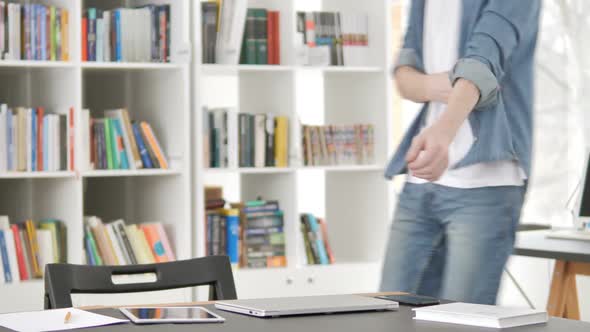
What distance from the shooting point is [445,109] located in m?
2.07

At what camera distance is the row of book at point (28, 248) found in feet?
12.4

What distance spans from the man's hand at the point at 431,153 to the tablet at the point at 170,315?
60 cm

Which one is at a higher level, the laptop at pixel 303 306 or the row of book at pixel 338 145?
the row of book at pixel 338 145

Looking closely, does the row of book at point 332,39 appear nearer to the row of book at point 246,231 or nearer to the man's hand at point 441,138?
the row of book at point 246,231

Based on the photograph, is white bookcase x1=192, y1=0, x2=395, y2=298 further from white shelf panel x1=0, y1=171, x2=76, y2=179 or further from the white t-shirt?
the white t-shirt

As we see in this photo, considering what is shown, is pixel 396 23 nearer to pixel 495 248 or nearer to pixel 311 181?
pixel 311 181

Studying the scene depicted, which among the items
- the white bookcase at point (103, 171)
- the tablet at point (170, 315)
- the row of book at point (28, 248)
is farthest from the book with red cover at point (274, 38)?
the tablet at point (170, 315)

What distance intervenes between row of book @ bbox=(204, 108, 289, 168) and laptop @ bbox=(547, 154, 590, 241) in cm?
120

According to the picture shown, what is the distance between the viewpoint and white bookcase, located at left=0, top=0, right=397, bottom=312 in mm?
3951

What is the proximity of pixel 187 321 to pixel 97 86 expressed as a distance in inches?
120

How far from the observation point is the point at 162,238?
160 inches

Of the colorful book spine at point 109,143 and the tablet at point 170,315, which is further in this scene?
the colorful book spine at point 109,143

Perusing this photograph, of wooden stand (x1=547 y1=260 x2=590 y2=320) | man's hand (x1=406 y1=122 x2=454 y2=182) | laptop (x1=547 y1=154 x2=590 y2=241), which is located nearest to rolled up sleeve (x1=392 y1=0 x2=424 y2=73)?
man's hand (x1=406 y1=122 x2=454 y2=182)

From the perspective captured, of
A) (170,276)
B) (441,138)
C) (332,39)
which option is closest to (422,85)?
(441,138)
